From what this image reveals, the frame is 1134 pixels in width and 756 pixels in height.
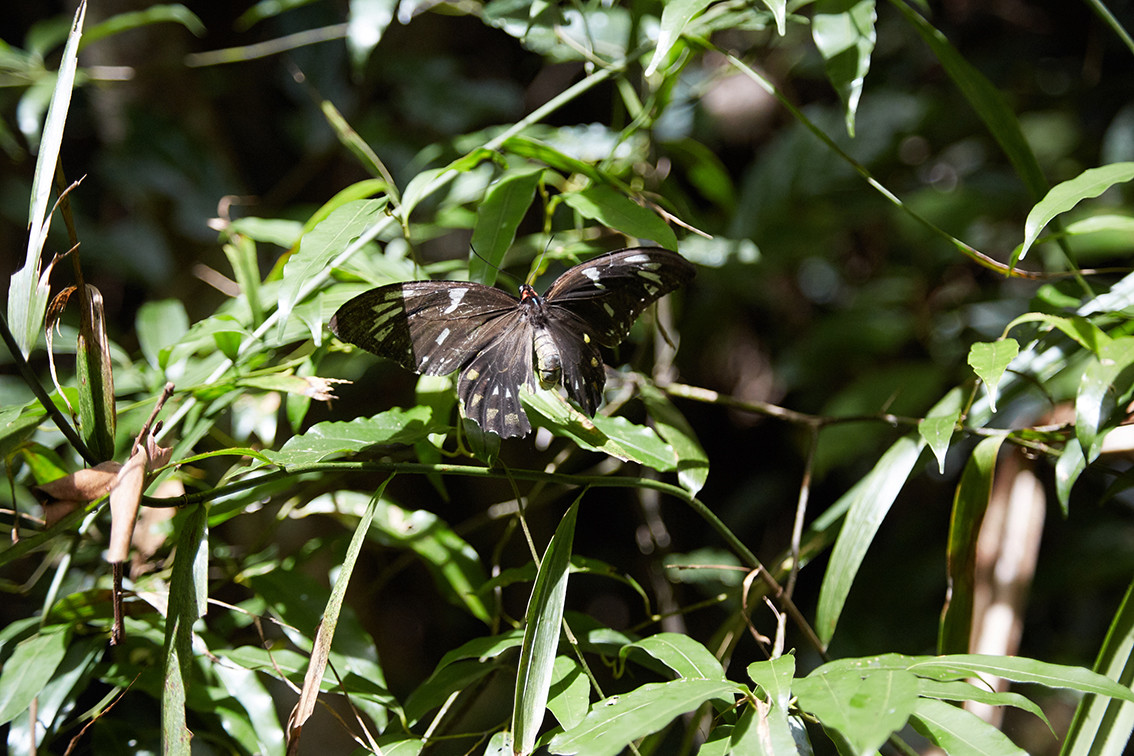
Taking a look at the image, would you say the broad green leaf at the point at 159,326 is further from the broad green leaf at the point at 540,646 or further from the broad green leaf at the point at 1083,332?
the broad green leaf at the point at 1083,332

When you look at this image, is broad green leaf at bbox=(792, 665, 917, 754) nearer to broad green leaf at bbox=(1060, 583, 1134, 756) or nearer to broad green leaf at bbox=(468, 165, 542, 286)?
broad green leaf at bbox=(1060, 583, 1134, 756)

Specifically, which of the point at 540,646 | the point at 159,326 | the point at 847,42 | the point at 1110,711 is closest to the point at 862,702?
the point at 540,646

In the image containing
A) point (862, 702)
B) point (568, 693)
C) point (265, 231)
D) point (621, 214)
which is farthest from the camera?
point (265, 231)

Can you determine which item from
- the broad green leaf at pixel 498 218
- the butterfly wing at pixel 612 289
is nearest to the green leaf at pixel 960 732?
the butterfly wing at pixel 612 289

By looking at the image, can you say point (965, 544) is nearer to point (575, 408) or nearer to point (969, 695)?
point (969, 695)

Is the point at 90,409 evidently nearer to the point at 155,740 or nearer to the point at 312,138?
the point at 155,740

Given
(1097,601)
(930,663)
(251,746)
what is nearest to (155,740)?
(251,746)
